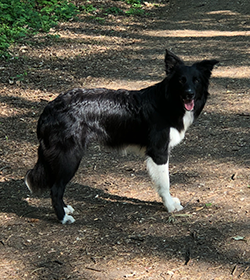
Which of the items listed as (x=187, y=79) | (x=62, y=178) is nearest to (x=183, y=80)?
(x=187, y=79)

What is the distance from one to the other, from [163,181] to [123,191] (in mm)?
808

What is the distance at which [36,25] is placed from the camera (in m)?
11.7

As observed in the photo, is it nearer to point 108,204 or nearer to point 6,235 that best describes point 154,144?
point 108,204

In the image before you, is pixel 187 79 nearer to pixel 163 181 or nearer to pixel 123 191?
pixel 163 181

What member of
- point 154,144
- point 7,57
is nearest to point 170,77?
point 154,144

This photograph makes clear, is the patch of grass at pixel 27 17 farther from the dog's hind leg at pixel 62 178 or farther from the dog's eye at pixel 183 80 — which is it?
the dog's eye at pixel 183 80

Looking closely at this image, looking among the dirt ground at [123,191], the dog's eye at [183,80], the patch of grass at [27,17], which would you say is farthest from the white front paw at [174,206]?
the patch of grass at [27,17]

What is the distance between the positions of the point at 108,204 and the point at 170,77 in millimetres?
1757

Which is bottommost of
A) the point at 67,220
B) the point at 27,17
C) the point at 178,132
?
the point at 67,220

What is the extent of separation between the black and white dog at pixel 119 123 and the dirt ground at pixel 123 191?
386 millimetres

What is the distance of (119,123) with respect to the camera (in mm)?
4645

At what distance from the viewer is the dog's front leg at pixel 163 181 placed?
15.4ft

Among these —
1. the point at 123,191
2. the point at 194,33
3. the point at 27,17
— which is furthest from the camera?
the point at 194,33

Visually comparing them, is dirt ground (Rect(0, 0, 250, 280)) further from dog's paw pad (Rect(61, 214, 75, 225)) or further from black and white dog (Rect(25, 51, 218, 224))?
black and white dog (Rect(25, 51, 218, 224))
